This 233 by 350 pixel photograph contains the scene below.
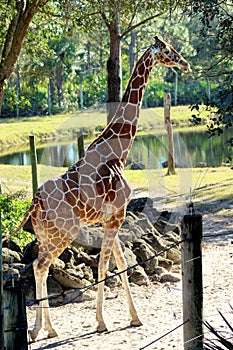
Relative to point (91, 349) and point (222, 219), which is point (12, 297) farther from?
point (222, 219)

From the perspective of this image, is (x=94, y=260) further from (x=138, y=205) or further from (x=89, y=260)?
(x=138, y=205)

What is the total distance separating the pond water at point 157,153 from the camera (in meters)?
23.8

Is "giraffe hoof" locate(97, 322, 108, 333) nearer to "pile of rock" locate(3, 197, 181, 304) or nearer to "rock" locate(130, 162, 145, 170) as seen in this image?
"pile of rock" locate(3, 197, 181, 304)

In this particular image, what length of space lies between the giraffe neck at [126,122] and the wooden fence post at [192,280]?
2953mm

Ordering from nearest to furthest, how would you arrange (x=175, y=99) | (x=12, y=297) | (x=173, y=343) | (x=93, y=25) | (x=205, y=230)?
1. (x=12, y=297)
2. (x=173, y=343)
3. (x=205, y=230)
4. (x=93, y=25)
5. (x=175, y=99)

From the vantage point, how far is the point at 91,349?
20.9 ft

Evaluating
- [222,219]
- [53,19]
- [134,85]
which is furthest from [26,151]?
[134,85]

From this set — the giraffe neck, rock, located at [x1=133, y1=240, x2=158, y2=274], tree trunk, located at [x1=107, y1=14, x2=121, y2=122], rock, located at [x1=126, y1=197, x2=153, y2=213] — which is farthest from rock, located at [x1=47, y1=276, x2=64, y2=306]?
tree trunk, located at [x1=107, y1=14, x2=121, y2=122]

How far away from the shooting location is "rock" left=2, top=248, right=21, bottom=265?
820 centimetres

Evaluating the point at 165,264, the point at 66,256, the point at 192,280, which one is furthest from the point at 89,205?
the point at 192,280

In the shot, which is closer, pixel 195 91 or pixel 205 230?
pixel 205 230

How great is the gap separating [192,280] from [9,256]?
13.5 feet

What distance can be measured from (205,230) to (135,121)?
455 centimetres

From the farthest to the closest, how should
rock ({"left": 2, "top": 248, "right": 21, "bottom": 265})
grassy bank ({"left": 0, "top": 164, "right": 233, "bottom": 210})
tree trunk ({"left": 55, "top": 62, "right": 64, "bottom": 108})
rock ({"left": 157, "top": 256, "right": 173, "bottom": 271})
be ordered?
tree trunk ({"left": 55, "top": 62, "right": 64, "bottom": 108}) → grassy bank ({"left": 0, "top": 164, "right": 233, "bottom": 210}) → rock ({"left": 157, "top": 256, "right": 173, "bottom": 271}) → rock ({"left": 2, "top": 248, "right": 21, "bottom": 265})
